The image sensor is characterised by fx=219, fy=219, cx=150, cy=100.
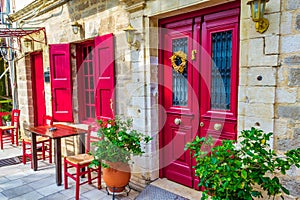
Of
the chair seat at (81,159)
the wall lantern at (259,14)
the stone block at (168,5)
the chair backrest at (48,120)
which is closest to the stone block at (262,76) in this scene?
the wall lantern at (259,14)

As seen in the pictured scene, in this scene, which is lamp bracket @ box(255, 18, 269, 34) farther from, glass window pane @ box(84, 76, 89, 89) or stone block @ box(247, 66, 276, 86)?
glass window pane @ box(84, 76, 89, 89)

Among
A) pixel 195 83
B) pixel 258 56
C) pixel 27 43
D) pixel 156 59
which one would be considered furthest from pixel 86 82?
pixel 258 56

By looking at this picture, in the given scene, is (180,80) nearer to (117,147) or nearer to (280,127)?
(117,147)

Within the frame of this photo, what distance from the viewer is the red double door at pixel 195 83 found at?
7.64 feet

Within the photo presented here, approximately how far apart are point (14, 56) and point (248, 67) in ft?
19.1

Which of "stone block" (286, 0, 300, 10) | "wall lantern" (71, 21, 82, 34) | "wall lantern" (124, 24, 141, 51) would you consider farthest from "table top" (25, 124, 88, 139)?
"stone block" (286, 0, 300, 10)

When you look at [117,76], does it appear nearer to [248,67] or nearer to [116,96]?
[116,96]

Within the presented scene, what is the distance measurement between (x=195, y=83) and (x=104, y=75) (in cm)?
149

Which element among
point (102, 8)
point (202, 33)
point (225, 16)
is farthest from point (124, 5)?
point (225, 16)

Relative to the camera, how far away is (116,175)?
2.66 m

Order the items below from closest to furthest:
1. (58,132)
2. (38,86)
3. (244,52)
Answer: (244,52) < (58,132) < (38,86)

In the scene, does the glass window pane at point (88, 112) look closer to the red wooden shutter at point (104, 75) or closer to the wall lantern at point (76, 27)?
the red wooden shutter at point (104, 75)

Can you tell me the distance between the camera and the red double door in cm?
233

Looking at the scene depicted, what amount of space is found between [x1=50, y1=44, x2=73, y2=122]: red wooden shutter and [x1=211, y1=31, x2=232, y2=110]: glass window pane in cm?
266
